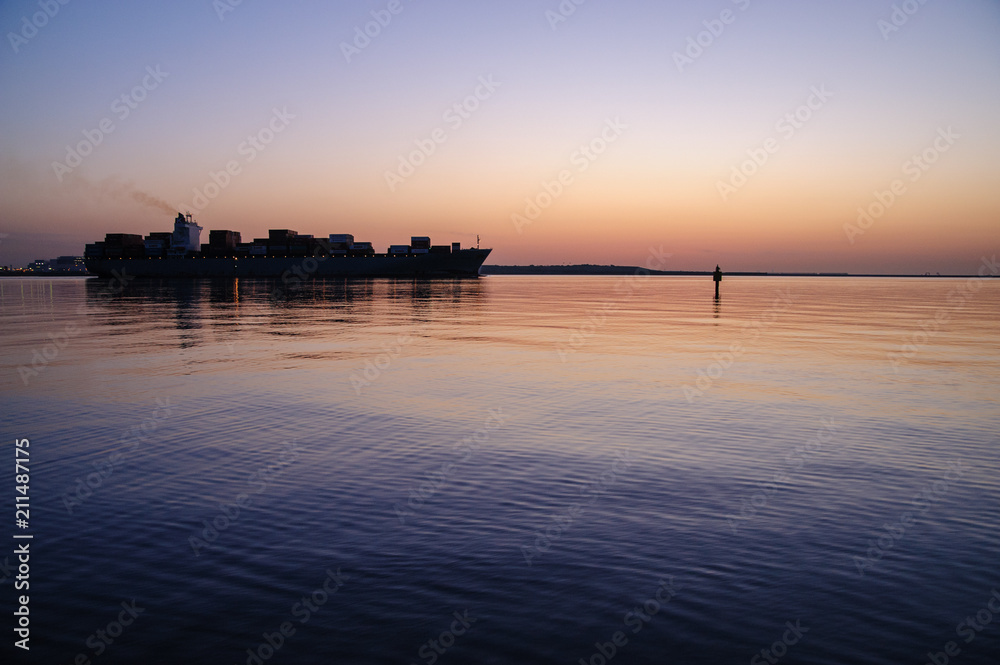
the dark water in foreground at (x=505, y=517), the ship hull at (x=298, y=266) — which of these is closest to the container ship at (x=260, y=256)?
the ship hull at (x=298, y=266)

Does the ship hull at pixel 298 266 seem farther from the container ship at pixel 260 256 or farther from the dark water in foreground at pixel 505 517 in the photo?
the dark water in foreground at pixel 505 517

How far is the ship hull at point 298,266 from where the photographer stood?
15562 cm

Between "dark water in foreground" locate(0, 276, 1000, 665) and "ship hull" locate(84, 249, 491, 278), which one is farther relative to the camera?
"ship hull" locate(84, 249, 491, 278)

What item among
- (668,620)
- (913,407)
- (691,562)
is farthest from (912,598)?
(913,407)

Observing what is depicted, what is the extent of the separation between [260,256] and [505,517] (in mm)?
161428

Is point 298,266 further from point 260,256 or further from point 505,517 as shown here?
point 505,517

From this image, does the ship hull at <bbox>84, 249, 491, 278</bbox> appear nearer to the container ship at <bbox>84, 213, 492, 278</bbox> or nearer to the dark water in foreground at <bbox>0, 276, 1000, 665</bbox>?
the container ship at <bbox>84, 213, 492, 278</bbox>

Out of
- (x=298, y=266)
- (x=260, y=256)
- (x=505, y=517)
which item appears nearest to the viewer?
(x=505, y=517)

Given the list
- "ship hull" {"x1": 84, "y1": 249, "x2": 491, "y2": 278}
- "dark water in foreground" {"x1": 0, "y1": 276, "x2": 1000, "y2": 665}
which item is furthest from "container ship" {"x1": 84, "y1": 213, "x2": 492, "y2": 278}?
"dark water in foreground" {"x1": 0, "y1": 276, "x2": 1000, "y2": 665}

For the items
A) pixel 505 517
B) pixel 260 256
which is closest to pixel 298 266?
pixel 260 256

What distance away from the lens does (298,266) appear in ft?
530

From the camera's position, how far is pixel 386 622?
4.84 meters

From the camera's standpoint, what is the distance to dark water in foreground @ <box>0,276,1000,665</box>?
4.73 m

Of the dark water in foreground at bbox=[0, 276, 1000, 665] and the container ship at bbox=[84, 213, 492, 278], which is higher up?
the container ship at bbox=[84, 213, 492, 278]
